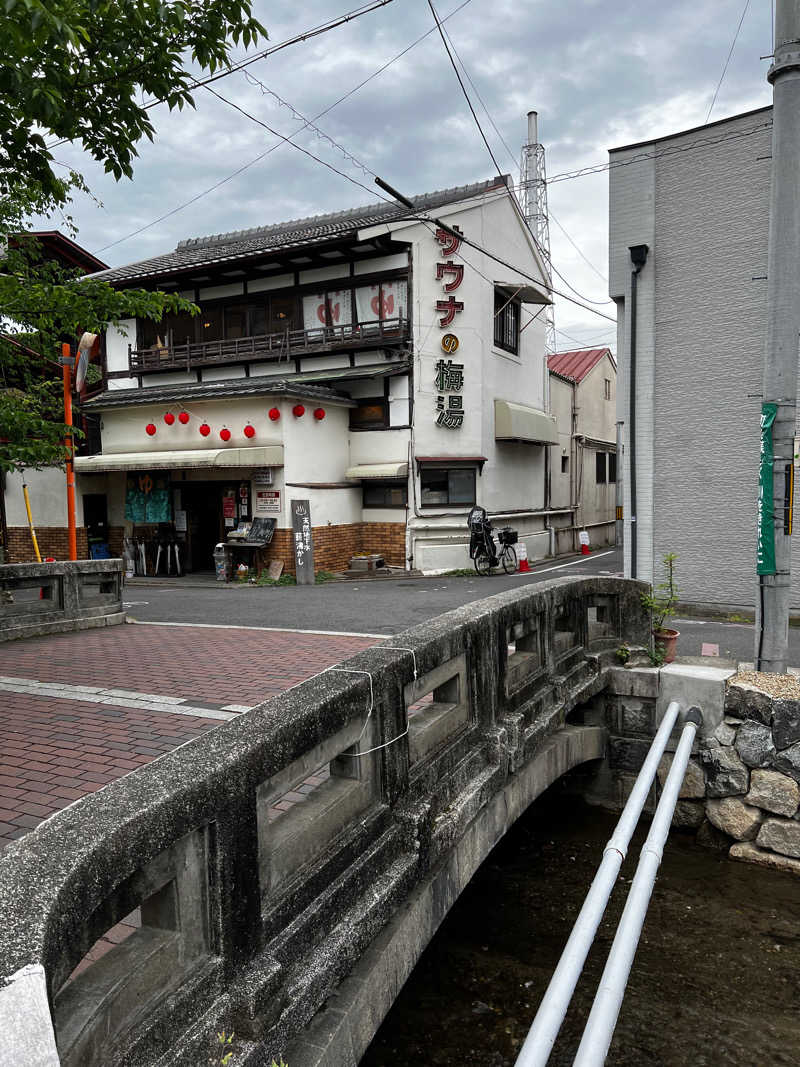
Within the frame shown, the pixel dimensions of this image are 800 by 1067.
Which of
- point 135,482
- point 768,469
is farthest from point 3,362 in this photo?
point 135,482

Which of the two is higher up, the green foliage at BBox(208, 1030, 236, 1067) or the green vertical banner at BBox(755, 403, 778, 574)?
the green vertical banner at BBox(755, 403, 778, 574)

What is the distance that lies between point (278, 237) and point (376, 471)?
9493 mm

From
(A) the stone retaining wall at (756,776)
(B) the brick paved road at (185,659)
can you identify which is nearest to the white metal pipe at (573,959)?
(A) the stone retaining wall at (756,776)

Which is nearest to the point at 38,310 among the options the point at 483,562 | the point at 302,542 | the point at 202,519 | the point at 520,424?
the point at 302,542

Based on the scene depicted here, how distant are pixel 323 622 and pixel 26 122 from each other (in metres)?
7.87

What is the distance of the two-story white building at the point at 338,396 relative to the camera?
19.1m

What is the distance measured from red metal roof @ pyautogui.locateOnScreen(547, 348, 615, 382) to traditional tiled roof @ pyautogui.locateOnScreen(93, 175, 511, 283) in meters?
8.70

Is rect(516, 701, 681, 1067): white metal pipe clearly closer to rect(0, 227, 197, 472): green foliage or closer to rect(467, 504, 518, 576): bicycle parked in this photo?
rect(0, 227, 197, 472): green foliage

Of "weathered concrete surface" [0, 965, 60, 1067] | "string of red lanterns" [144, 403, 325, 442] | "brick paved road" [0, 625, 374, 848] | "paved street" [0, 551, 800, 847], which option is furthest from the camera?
"string of red lanterns" [144, 403, 325, 442]

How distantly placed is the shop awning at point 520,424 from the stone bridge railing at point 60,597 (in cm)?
1290

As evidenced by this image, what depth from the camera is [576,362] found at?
30328mm

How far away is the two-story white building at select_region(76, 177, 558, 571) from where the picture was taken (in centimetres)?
1914

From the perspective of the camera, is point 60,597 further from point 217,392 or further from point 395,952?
point 217,392

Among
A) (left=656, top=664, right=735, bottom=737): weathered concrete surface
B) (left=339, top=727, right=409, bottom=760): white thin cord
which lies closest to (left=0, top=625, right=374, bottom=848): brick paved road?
(left=339, top=727, right=409, bottom=760): white thin cord
